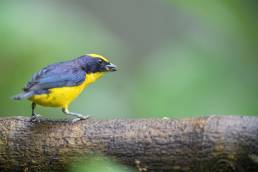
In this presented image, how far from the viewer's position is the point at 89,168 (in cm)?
300

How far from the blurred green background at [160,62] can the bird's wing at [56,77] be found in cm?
28

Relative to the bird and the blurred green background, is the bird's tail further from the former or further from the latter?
the blurred green background

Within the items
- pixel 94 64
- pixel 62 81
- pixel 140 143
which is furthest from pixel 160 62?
pixel 140 143

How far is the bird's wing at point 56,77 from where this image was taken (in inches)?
186

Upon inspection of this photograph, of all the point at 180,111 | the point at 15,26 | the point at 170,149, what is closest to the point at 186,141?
the point at 170,149

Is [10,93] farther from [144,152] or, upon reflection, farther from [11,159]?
[144,152]

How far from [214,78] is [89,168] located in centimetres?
A: 218

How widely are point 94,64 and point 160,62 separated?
20.5 inches

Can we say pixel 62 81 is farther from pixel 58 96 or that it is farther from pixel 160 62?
pixel 160 62

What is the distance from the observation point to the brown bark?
4027mm

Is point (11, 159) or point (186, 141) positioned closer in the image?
point (186, 141)

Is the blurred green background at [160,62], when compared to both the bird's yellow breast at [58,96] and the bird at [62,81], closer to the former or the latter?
the bird at [62,81]

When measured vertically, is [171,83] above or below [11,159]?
above

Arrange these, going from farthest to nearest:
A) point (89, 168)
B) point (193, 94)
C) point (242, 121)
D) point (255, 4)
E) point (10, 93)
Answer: point (10, 93) → point (193, 94) → point (255, 4) → point (242, 121) → point (89, 168)
